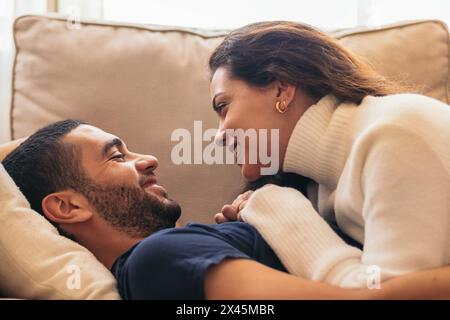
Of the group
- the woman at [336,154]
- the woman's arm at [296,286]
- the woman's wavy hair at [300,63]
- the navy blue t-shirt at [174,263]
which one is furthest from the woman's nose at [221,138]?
the woman's arm at [296,286]

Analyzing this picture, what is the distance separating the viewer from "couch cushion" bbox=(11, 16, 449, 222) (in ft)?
4.62

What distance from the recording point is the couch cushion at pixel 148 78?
1.41 m

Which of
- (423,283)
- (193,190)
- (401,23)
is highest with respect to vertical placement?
(401,23)

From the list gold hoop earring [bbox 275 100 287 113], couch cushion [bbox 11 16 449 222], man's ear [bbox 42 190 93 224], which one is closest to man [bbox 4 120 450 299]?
man's ear [bbox 42 190 93 224]

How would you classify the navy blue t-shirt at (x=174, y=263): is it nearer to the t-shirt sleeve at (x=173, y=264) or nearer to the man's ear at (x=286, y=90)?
the t-shirt sleeve at (x=173, y=264)

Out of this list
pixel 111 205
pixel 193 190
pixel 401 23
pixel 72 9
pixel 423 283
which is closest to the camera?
pixel 423 283

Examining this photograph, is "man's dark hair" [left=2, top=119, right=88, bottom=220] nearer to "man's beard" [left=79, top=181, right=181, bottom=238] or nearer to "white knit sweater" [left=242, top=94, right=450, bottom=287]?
"man's beard" [left=79, top=181, right=181, bottom=238]

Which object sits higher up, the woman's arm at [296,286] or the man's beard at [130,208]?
the woman's arm at [296,286]

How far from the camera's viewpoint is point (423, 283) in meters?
0.83

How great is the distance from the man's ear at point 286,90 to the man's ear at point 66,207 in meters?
0.41

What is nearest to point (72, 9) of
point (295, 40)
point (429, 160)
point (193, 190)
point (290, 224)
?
point (193, 190)

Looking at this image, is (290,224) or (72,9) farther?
(72,9)

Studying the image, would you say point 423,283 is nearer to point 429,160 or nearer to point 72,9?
point 429,160
